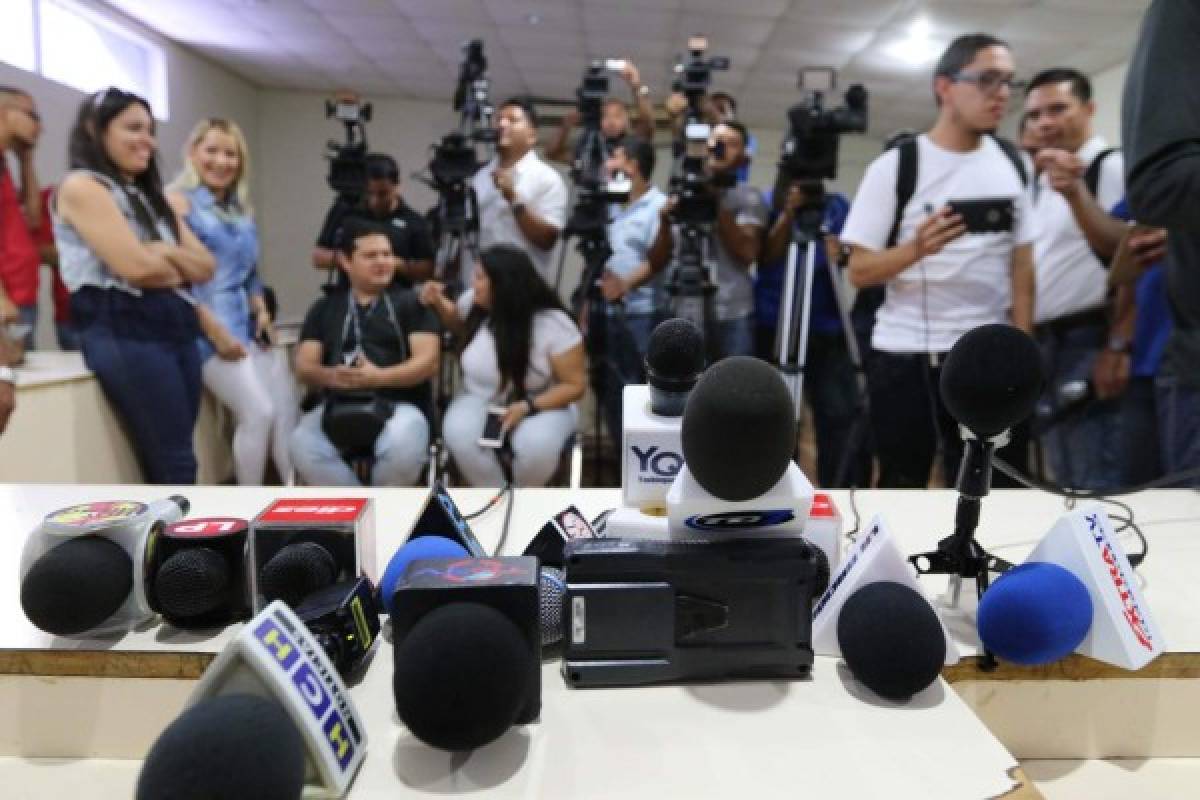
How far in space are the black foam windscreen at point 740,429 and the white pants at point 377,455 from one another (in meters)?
1.86

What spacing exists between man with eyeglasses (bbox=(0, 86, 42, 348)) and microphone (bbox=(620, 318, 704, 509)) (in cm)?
229

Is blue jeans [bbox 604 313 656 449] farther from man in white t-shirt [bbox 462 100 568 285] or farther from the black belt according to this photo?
the black belt

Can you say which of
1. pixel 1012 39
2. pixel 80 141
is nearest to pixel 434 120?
pixel 1012 39

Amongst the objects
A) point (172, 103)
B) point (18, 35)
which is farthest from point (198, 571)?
point (172, 103)

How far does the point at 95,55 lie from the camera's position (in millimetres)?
4473

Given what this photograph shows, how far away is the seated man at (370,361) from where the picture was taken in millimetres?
2369

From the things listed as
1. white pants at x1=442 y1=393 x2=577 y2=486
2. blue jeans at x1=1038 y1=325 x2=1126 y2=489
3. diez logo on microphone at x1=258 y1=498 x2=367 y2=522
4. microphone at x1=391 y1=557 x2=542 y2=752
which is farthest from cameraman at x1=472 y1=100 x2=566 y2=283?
microphone at x1=391 y1=557 x2=542 y2=752

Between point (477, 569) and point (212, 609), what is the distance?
0.31 meters

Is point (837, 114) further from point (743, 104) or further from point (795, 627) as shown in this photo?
point (743, 104)

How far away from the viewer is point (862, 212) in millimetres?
1774

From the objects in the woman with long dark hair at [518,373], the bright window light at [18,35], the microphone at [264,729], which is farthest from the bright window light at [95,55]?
the microphone at [264,729]

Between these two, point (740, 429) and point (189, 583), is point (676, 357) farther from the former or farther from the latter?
point (189, 583)

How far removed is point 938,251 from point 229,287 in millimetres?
2190

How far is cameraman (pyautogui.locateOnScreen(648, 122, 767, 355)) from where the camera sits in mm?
2549
